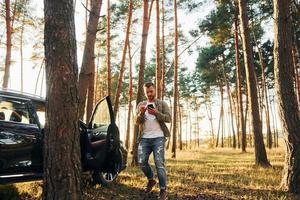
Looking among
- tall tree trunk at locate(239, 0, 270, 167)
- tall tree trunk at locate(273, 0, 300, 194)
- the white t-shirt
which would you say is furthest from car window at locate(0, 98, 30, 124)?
tall tree trunk at locate(239, 0, 270, 167)

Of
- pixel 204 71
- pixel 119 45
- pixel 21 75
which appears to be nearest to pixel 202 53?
pixel 204 71

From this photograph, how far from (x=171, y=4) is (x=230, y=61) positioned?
443 inches

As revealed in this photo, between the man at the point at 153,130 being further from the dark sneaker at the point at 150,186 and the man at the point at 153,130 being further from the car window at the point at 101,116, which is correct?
the car window at the point at 101,116

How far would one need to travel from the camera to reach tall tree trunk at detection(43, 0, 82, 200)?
4.36 metres

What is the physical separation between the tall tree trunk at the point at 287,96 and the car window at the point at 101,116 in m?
3.32

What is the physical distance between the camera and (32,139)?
530 cm

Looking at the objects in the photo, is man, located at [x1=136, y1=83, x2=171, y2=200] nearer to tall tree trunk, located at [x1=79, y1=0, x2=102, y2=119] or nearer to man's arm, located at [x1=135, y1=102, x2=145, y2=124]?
man's arm, located at [x1=135, y1=102, x2=145, y2=124]

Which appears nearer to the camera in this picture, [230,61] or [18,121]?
[18,121]

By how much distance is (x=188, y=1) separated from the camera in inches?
869

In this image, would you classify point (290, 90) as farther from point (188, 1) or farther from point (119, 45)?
point (119, 45)

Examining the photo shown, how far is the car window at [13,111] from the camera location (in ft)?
17.3

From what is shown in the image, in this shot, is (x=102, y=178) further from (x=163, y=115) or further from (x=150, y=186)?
(x=163, y=115)

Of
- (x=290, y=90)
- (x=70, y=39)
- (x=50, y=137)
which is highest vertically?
(x=70, y=39)

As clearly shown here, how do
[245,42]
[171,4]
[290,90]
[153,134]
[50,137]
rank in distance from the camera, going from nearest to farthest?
1. [50,137]
2. [153,134]
3. [290,90]
4. [245,42]
5. [171,4]
